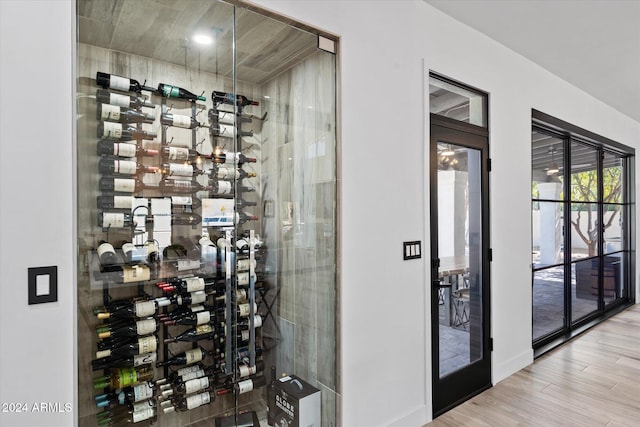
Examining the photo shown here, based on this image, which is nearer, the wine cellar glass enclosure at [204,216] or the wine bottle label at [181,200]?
the wine cellar glass enclosure at [204,216]

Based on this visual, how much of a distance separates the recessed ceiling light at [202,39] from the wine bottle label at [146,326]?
1207mm

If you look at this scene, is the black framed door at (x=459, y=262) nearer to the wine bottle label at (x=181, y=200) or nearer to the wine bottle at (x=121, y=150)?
the wine bottle label at (x=181, y=200)

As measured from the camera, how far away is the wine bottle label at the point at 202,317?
165 cm

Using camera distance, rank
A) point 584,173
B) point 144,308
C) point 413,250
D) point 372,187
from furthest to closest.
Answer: point 584,173
point 413,250
point 372,187
point 144,308

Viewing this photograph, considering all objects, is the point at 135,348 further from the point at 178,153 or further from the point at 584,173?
the point at 584,173

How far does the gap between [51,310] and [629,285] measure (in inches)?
288

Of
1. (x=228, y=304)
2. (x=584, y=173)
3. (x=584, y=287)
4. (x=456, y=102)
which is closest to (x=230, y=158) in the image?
(x=228, y=304)

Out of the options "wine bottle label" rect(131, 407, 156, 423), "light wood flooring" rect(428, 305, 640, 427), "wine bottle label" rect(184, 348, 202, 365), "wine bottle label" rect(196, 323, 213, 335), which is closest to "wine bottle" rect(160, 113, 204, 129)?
"wine bottle label" rect(196, 323, 213, 335)

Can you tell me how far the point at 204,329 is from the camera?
1.67 metres

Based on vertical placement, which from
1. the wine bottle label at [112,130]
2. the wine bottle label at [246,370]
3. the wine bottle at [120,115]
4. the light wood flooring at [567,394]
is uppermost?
the wine bottle at [120,115]

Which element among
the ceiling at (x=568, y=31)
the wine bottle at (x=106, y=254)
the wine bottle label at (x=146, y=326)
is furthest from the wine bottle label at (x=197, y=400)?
the ceiling at (x=568, y=31)

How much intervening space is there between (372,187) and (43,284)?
62.9 inches

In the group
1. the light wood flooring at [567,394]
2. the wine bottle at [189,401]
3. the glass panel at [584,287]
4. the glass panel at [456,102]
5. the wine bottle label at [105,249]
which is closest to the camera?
the wine bottle label at [105,249]

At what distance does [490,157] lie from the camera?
3023 mm
